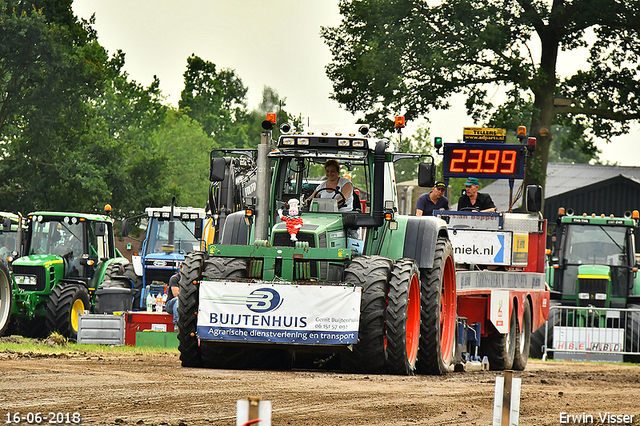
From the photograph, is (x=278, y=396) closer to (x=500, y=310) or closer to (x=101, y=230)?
(x=500, y=310)

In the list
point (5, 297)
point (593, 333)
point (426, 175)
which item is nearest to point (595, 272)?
point (593, 333)

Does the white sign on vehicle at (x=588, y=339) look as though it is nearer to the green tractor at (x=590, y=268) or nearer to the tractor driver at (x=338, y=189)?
the green tractor at (x=590, y=268)

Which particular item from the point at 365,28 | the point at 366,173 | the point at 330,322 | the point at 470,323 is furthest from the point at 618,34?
the point at 330,322

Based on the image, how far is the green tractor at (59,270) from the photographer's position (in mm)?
20822

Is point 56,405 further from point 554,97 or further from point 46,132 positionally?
point 46,132

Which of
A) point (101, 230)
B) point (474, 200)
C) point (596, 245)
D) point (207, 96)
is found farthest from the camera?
point (207, 96)

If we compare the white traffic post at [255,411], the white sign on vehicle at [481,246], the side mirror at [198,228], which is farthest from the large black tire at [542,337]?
the white traffic post at [255,411]

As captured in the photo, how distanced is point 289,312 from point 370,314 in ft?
2.70

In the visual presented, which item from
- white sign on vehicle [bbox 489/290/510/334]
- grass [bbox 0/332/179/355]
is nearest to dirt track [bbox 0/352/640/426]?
white sign on vehicle [bbox 489/290/510/334]

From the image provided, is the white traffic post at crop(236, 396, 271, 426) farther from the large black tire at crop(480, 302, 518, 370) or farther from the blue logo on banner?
the large black tire at crop(480, 302, 518, 370)

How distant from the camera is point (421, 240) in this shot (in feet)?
39.6

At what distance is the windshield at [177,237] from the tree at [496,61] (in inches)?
321

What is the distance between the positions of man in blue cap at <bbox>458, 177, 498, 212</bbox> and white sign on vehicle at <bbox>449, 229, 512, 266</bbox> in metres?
0.87

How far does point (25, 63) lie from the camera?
122ft
